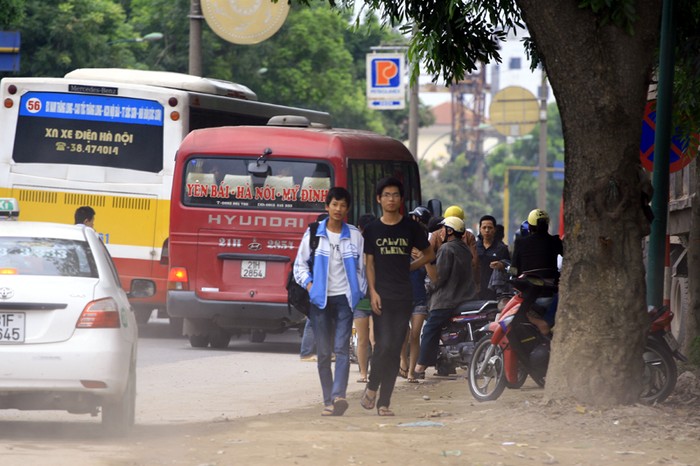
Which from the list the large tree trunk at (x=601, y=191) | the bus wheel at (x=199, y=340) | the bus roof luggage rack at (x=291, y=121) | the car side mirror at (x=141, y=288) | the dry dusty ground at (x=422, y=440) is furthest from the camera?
the bus roof luggage rack at (x=291, y=121)

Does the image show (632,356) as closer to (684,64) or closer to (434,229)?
(684,64)

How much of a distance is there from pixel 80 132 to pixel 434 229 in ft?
20.3

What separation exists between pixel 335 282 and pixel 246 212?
7634 mm

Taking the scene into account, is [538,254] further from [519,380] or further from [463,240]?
[463,240]

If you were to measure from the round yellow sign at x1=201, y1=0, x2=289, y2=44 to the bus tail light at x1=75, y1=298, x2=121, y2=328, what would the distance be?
1273 centimetres

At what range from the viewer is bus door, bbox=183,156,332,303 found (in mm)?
18188

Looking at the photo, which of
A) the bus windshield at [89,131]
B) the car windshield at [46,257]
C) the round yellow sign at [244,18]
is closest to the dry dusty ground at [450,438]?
the car windshield at [46,257]

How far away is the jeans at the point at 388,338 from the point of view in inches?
→ 429

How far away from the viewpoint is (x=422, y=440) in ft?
30.3

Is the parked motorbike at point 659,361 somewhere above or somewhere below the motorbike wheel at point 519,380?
above

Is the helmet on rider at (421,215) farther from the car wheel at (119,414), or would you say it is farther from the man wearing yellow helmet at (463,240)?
the car wheel at (119,414)

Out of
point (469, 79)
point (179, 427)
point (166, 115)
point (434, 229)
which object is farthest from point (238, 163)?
point (469, 79)

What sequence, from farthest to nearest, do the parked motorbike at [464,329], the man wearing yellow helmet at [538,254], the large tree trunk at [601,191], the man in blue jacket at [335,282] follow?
the parked motorbike at [464,329]
the man wearing yellow helmet at [538,254]
the man in blue jacket at [335,282]
the large tree trunk at [601,191]

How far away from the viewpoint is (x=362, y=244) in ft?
36.0
